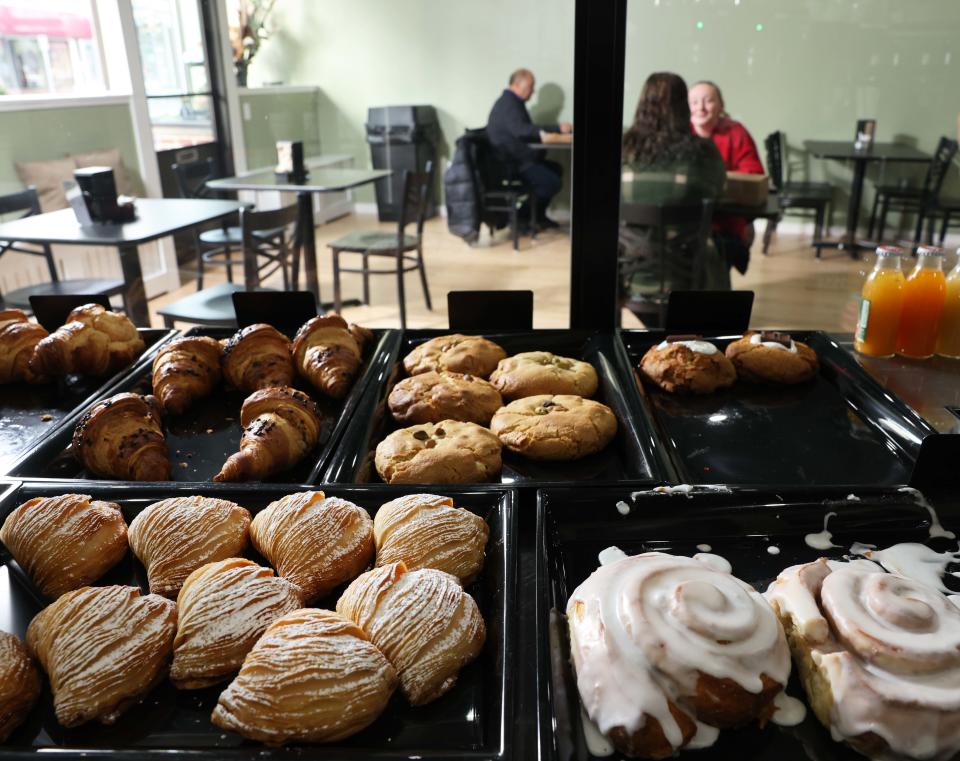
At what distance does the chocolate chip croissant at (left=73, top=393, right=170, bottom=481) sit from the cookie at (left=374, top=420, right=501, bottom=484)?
1.02 feet

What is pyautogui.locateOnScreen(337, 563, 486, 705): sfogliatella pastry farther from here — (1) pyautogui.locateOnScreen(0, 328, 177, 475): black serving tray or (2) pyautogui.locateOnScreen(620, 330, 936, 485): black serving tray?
(1) pyautogui.locateOnScreen(0, 328, 177, 475): black serving tray

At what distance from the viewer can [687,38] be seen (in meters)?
2.82

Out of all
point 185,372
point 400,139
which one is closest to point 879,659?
point 185,372

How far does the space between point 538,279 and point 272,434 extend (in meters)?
2.98

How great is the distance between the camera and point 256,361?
4.23 ft

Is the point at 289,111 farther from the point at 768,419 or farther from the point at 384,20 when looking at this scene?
the point at 768,419

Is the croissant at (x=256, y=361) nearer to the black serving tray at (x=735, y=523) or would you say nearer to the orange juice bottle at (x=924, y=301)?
the black serving tray at (x=735, y=523)

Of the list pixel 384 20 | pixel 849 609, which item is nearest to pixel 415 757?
pixel 849 609

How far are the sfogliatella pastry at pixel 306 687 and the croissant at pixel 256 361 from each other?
0.68 metres

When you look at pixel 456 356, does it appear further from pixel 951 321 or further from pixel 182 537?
pixel 951 321

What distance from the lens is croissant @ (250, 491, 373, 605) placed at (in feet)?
2.47

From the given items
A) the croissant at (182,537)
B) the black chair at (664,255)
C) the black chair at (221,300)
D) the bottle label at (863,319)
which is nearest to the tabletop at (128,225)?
the black chair at (221,300)

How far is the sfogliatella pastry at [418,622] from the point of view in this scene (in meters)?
0.64

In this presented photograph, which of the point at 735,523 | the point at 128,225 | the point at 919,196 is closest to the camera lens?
the point at 735,523
